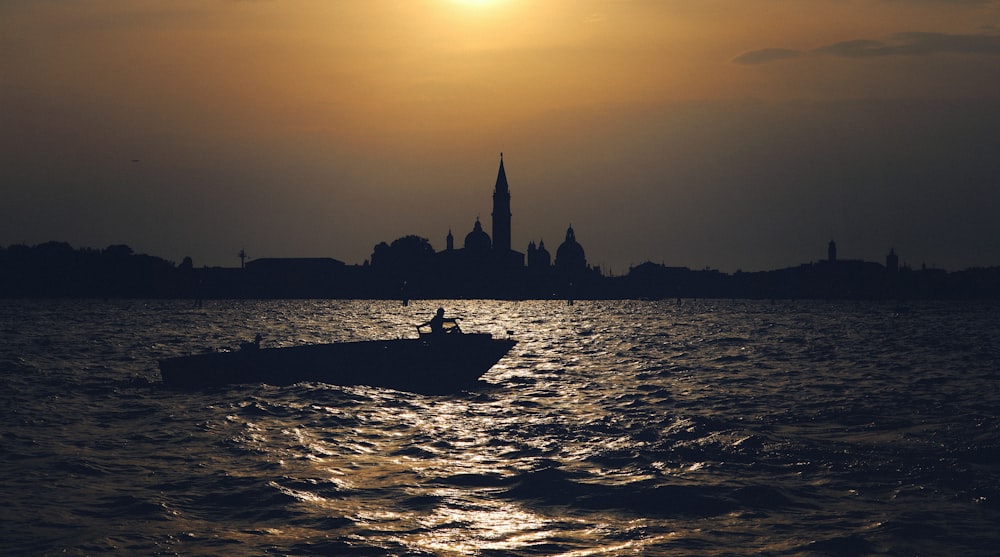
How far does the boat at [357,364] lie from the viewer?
1246 inches

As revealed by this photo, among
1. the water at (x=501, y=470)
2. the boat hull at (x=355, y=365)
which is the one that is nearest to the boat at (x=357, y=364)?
the boat hull at (x=355, y=365)

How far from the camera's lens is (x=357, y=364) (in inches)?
1277

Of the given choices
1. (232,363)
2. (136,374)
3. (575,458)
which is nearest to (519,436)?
(575,458)

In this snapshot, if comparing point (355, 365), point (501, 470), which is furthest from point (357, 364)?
point (501, 470)

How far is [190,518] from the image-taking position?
13.8 meters

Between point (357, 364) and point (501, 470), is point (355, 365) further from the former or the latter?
point (501, 470)

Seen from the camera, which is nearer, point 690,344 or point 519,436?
point 519,436

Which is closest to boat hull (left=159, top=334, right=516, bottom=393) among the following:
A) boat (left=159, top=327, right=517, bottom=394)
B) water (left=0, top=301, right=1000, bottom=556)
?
boat (left=159, top=327, right=517, bottom=394)

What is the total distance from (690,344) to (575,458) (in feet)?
180

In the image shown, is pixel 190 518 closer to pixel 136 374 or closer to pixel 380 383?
pixel 380 383

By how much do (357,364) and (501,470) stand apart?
15633 millimetres

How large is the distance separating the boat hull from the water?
67cm

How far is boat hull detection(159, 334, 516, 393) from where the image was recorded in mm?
31656

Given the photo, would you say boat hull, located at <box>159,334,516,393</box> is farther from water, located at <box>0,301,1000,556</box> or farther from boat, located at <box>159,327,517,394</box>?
water, located at <box>0,301,1000,556</box>
